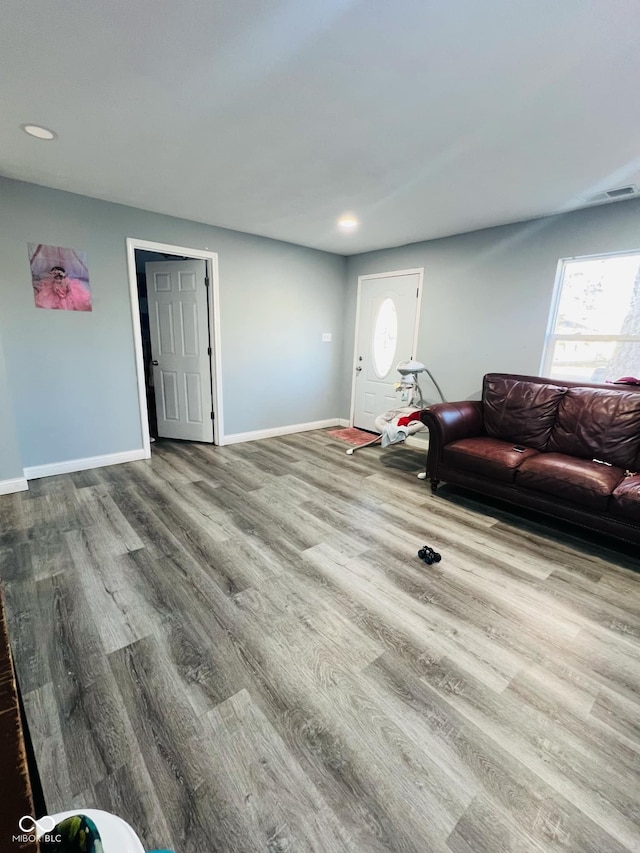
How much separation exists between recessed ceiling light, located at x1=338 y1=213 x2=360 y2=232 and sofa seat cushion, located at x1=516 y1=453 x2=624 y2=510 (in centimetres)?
264

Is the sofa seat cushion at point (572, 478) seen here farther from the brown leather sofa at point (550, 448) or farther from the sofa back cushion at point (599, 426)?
the sofa back cushion at point (599, 426)

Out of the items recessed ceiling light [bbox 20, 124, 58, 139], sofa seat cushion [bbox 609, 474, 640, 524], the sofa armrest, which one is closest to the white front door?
recessed ceiling light [bbox 20, 124, 58, 139]

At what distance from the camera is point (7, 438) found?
2.96m

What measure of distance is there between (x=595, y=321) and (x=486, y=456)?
62.9 inches

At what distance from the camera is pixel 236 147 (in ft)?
7.38

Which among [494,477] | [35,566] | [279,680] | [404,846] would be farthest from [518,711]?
[35,566]

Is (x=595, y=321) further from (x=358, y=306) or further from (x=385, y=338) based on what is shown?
(x=358, y=306)

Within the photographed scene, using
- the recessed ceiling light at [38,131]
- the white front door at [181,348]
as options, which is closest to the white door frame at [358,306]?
the white front door at [181,348]

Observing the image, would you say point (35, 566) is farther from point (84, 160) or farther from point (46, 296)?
point (84, 160)

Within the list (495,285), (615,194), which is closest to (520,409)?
(495,285)

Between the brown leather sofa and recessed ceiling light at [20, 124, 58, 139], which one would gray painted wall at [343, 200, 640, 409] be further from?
recessed ceiling light at [20, 124, 58, 139]

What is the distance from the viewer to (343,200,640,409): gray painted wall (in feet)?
10.1

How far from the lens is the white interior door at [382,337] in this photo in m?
4.52

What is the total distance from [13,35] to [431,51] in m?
1.66
